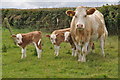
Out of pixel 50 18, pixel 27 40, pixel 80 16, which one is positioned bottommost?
pixel 27 40

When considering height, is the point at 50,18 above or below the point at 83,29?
above

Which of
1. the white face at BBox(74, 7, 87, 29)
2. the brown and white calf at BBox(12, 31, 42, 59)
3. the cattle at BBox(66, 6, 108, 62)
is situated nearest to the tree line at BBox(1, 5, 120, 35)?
the cattle at BBox(66, 6, 108, 62)

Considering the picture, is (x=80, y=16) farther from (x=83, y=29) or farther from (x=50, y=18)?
(x=50, y=18)

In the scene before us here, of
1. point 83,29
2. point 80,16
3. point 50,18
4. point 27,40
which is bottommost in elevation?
point 27,40

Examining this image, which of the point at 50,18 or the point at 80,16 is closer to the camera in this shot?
the point at 80,16

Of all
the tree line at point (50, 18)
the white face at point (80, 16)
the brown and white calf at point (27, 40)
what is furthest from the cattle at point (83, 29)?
the tree line at point (50, 18)

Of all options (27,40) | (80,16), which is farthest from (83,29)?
(27,40)

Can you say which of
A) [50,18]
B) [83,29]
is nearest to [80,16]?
[83,29]

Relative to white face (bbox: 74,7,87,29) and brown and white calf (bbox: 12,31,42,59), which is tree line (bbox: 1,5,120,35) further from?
white face (bbox: 74,7,87,29)

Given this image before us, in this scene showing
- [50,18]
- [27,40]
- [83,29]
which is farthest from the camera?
[50,18]

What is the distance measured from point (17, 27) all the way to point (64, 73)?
24898 millimetres

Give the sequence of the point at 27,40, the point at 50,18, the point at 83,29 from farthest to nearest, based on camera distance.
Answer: the point at 50,18
the point at 27,40
the point at 83,29

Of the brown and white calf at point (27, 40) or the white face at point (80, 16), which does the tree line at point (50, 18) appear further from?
the white face at point (80, 16)

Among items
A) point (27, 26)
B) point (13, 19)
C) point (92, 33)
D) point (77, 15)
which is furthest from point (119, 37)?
point (13, 19)
